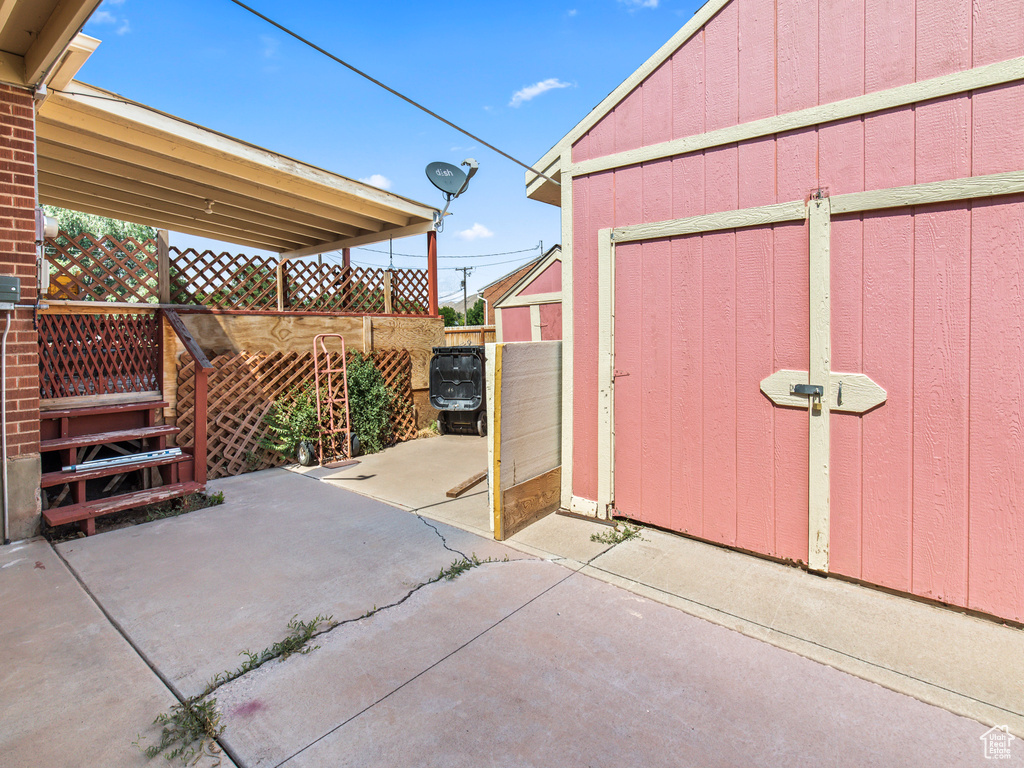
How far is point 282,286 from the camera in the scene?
21.1 feet

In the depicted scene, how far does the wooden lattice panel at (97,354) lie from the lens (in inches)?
156

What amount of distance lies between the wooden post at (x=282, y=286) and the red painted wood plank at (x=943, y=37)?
6332 mm

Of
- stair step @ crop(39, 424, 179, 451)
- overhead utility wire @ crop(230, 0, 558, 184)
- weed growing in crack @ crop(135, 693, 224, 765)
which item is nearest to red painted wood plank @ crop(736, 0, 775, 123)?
overhead utility wire @ crop(230, 0, 558, 184)

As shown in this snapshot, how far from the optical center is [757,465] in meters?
2.92

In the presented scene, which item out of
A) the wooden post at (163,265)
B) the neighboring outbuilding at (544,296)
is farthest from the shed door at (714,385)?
the wooden post at (163,265)

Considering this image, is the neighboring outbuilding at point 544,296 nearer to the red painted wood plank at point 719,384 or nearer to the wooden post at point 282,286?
the wooden post at point 282,286

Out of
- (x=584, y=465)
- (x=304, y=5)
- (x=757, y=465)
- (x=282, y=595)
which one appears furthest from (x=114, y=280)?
(x=757, y=465)

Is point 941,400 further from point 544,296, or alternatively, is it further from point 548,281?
point 548,281

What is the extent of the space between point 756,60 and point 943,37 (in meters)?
0.84

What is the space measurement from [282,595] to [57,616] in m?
1.02

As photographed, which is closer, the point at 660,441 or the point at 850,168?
the point at 850,168

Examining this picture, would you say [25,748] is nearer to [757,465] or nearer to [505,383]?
[505,383]

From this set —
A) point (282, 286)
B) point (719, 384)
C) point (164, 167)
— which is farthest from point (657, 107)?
point (282, 286)

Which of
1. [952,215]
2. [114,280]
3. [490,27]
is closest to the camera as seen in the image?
[952,215]
